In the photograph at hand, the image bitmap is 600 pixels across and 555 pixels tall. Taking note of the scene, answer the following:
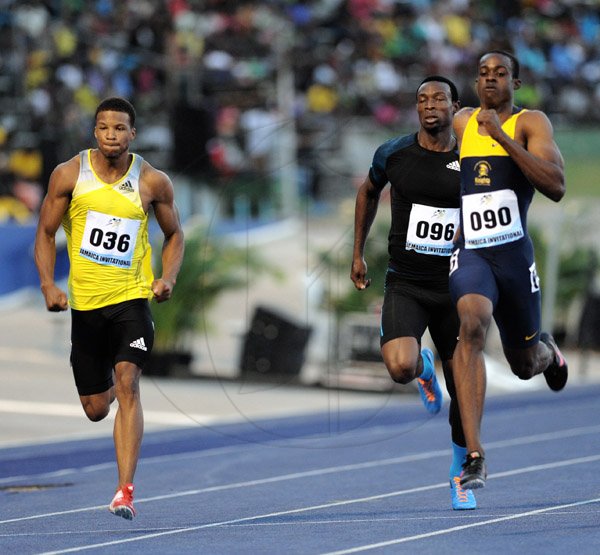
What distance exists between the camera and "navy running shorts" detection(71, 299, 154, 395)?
24.5 ft

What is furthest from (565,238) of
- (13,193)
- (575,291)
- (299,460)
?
(299,460)

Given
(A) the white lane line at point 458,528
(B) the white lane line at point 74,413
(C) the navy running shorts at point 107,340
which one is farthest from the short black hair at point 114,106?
(B) the white lane line at point 74,413

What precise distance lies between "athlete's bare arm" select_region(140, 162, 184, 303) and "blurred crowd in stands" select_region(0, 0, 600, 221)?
10.5 m

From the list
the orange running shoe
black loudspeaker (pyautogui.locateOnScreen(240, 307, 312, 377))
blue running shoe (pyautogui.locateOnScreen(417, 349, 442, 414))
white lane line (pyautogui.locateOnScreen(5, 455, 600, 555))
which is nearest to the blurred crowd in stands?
black loudspeaker (pyautogui.locateOnScreen(240, 307, 312, 377))

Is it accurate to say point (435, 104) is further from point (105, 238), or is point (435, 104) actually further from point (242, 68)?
point (242, 68)

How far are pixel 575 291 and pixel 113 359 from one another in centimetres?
1412

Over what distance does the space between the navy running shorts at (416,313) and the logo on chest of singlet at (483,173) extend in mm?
916

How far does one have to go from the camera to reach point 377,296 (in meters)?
17.8

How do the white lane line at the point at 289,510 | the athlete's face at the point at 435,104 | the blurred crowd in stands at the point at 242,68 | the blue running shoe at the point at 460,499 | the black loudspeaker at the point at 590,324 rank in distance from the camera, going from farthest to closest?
the blurred crowd in stands at the point at 242,68 < the black loudspeaker at the point at 590,324 < the blue running shoe at the point at 460,499 < the athlete's face at the point at 435,104 < the white lane line at the point at 289,510

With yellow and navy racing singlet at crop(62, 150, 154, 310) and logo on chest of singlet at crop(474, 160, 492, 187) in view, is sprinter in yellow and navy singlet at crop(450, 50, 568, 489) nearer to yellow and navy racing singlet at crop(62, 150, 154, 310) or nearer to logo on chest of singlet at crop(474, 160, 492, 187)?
logo on chest of singlet at crop(474, 160, 492, 187)

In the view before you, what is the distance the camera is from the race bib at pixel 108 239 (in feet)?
24.5

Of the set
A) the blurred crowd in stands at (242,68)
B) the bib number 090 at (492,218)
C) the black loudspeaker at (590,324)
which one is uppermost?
the blurred crowd in stands at (242,68)

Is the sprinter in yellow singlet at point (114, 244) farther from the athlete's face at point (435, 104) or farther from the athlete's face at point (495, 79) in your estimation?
the athlete's face at point (495, 79)

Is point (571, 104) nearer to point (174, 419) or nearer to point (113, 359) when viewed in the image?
point (174, 419)
